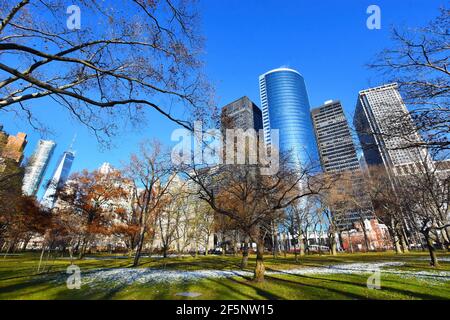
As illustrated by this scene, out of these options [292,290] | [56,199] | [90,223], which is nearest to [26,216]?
[56,199]

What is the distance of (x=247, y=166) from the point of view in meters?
13.6

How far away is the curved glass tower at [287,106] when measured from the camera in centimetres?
11181

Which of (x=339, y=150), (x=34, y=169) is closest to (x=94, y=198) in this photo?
(x=339, y=150)

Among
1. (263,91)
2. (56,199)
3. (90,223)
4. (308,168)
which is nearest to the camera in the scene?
(308,168)

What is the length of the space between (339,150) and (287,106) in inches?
4789

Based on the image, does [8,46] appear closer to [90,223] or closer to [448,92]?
[448,92]

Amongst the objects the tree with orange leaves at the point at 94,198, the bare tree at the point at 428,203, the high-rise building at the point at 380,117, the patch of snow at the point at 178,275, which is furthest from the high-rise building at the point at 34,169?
the bare tree at the point at 428,203

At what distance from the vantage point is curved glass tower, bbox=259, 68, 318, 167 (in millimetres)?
111812

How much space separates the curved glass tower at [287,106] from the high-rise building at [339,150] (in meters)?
69.8

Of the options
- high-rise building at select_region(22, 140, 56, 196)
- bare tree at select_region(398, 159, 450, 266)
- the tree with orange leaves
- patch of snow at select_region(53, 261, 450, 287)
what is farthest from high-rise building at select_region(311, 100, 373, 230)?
the tree with orange leaves

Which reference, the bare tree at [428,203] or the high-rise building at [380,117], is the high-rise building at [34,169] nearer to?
the high-rise building at [380,117]

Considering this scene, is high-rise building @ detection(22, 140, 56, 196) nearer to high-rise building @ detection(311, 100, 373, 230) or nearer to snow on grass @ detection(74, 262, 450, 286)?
snow on grass @ detection(74, 262, 450, 286)

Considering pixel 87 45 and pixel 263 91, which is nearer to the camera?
pixel 87 45
